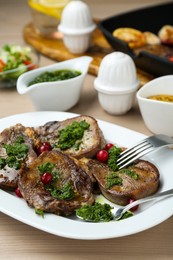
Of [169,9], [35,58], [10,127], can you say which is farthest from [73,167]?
[169,9]

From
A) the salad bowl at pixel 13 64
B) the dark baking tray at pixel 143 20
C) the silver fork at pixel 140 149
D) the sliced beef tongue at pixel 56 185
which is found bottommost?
the salad bowl at pixel 13 64

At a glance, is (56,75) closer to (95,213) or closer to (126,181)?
(126,181)

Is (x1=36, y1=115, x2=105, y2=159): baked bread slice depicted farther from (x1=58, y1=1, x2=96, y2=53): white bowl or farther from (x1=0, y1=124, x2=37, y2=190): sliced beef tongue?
(x1=58, y1=1, x2=96, y2=53): white bowl

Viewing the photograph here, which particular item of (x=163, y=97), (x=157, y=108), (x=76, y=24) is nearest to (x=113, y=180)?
(x=157, y=108)

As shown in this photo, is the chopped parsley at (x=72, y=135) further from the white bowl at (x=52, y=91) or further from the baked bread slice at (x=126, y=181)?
the white bowl at (x=52, y=91)

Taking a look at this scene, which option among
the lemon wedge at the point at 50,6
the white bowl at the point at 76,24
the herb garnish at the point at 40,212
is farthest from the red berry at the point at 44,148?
the lemon wedge at the point at 50,6

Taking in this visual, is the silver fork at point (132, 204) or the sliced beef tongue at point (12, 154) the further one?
the sliced beef tongue at point (12, 154)

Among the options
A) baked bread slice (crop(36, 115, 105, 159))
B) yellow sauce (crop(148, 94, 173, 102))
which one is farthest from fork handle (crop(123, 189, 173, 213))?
yellow sauce (crop(148, 94, 173, 102))
